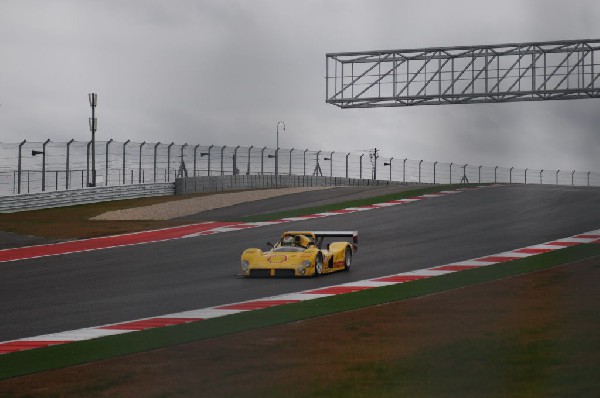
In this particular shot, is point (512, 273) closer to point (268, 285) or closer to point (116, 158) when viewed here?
point (268, 285)

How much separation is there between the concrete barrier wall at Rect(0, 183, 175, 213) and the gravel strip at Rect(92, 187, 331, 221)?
3.37 m

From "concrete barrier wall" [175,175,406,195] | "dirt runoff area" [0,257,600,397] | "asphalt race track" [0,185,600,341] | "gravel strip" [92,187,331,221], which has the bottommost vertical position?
"dirt runoff area" [0,257,600,397]

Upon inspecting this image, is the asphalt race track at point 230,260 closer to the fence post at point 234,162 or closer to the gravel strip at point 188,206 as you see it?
the gravel strip at point 188,206

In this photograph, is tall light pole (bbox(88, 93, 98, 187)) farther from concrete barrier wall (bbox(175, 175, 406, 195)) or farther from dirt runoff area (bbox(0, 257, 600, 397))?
dirt runoff area (bbox(0, 257, 600, 397))

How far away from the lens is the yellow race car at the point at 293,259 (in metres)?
18.9

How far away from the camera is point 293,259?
18.9 metres

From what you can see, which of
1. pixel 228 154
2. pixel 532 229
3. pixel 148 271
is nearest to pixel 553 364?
pixel 148 271

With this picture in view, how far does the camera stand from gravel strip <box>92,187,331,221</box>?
115 ft

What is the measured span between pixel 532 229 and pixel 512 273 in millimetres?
8460


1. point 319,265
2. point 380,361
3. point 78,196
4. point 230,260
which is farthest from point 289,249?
point 78,196

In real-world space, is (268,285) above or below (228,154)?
below

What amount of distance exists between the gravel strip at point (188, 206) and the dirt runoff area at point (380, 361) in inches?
823

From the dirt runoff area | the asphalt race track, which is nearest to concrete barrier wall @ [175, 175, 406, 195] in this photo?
the asphalt race track

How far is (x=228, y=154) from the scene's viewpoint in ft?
169
